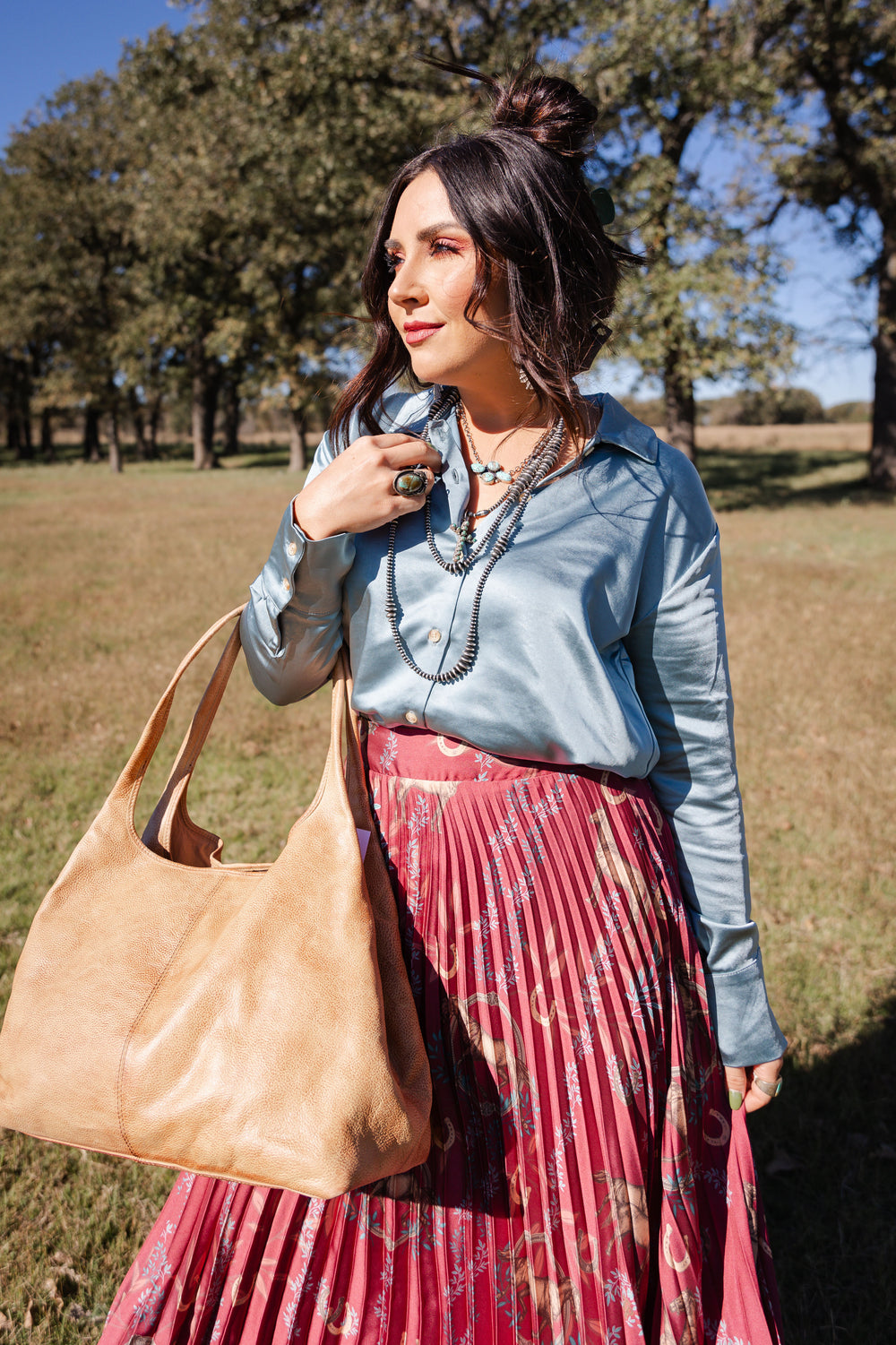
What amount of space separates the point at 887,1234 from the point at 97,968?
2.65 meters

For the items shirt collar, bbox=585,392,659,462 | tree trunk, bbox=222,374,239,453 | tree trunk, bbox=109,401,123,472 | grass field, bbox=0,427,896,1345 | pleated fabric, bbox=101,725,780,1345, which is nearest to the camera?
pleated fabric, bbox=101,725,780,1345

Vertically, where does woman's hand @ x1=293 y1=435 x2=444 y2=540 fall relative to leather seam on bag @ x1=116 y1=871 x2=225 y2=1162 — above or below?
above

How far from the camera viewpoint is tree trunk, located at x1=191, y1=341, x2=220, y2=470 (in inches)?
1342

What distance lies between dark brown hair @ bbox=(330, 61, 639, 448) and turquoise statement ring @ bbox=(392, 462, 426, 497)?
27 cm

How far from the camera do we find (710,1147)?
1.62 meters

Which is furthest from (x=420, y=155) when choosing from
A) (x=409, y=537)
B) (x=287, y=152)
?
(x=287, y=152)

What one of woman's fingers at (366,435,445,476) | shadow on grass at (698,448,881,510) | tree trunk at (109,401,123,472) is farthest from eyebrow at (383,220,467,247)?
tree trunk at (109,401,123,472)

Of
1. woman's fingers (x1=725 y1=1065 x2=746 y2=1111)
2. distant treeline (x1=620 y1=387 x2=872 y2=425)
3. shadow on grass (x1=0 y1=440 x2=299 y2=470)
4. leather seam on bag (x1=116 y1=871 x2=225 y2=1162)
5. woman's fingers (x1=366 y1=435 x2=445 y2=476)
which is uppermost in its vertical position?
distant treeline (x1=620 y1=387 x2=872 y2=425)

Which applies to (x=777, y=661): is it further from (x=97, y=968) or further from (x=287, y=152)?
(x=287, y=152)

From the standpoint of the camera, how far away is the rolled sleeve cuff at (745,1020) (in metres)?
1.68

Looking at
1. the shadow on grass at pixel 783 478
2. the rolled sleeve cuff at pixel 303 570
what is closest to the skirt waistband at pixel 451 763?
the rolled sleeve cuff at pixel 303 570

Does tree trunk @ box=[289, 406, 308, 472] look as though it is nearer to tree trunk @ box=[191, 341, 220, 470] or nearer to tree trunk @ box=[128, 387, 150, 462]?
tree trunk @ box=[191, 341, 220, 470]

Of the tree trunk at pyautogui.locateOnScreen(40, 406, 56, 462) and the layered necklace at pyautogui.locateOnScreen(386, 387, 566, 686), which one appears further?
the tree trunk at pyautogui.locateOnScreen(40, 406, 56, 462)

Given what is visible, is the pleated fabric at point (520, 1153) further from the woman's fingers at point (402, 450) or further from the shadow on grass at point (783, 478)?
the shadow on grass at point (783, 478)
